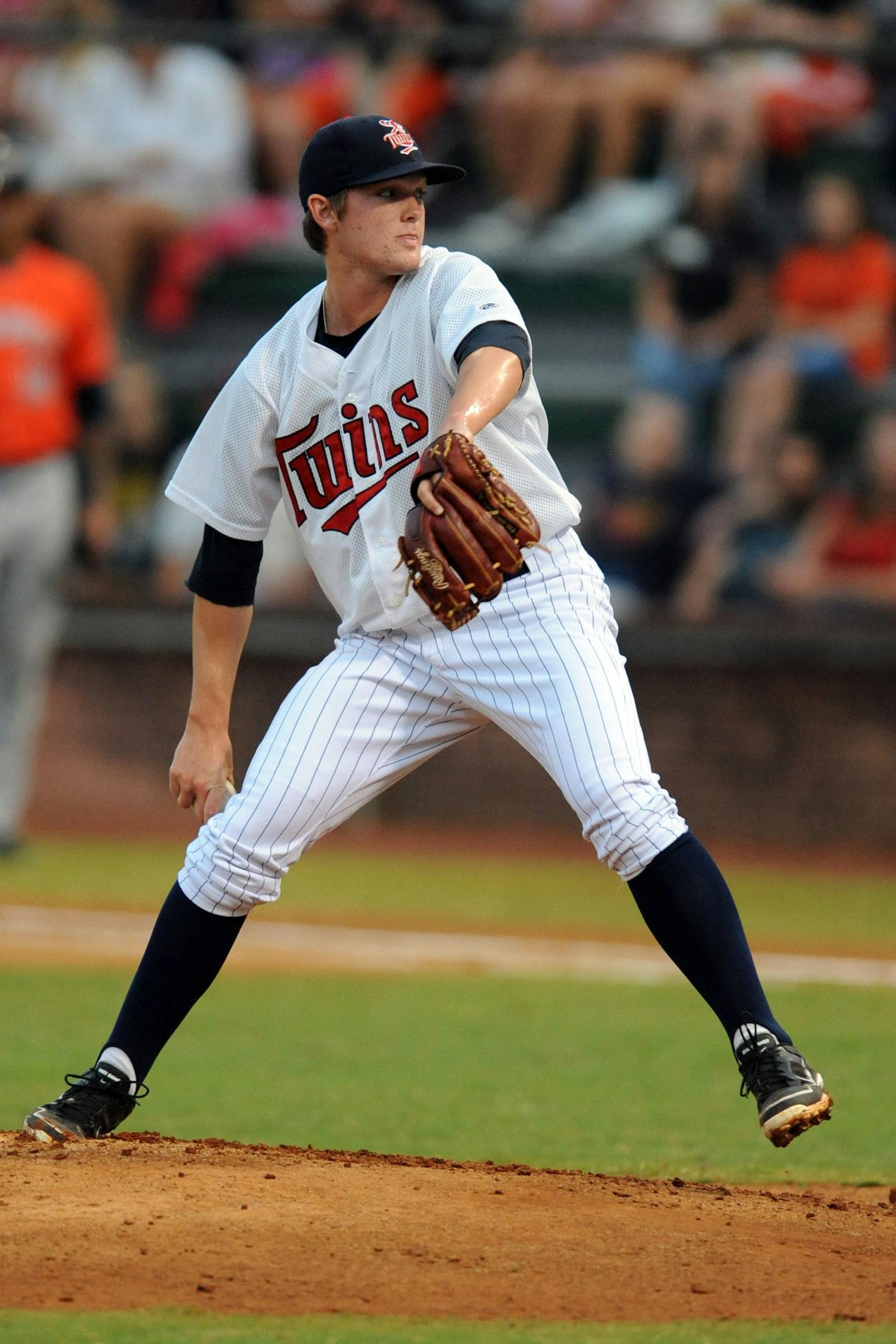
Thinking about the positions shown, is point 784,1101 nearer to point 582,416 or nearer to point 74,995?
point 74,995

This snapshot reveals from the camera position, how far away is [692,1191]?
3.46 m

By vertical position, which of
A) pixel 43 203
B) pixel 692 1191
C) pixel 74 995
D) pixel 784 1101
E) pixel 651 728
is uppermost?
pixel 43 203

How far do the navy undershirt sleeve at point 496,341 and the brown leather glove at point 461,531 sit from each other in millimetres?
247

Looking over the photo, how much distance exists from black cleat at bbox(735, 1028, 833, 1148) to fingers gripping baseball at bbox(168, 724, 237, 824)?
1114 mm

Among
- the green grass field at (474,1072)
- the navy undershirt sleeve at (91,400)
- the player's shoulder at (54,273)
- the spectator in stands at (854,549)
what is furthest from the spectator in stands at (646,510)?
the player's shoulder at (54,273)

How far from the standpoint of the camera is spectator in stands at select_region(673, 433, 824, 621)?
9.74 metres

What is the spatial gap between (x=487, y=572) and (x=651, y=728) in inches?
266

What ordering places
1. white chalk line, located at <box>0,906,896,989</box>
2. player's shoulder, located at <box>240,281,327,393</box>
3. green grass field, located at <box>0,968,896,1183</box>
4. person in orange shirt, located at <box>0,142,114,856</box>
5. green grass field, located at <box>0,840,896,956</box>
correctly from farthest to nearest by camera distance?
person in orange shirt, located at <box>0,142,114,856</box>, green grass field, located at <box>0,840,896,956</box>, white chalk line, located at <box>0,906,896,989</box>, green grass field, located at <box>0,968,896,1183</box>, player's shoulder, located at <box>240,281,327,393</box>

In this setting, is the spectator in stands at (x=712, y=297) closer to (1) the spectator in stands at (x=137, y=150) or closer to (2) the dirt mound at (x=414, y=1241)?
(1) the spectator in stands at (x=137, y=150)

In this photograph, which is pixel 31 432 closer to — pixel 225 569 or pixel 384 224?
pixel 225 569

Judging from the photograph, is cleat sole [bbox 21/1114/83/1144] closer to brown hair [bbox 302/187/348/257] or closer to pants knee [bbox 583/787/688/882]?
pants knee [bbox 583/787/688/882]

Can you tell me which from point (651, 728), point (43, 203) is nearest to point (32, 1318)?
point (651, 728)

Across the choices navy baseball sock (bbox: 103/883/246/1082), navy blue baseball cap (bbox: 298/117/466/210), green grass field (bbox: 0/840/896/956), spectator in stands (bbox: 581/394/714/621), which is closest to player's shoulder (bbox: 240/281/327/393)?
navy blue baseball cap (bbox: 298/117/466/210)

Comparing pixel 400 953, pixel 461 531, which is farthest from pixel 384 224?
pixel 400 953
